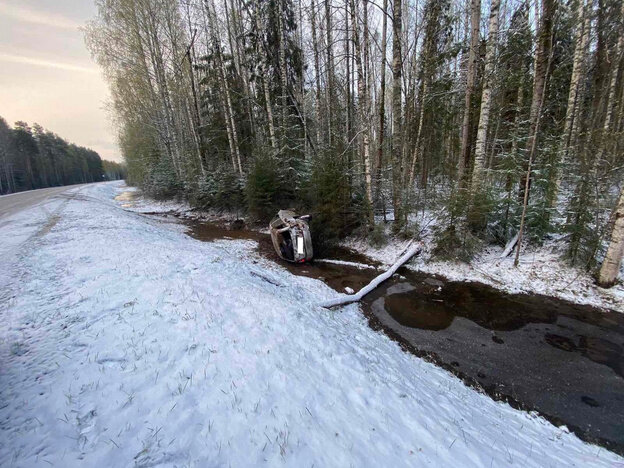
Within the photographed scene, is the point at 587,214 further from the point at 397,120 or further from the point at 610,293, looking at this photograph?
the point at 397,120

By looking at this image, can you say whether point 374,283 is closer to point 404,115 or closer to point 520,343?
point 520,343

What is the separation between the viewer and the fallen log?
5964 mm

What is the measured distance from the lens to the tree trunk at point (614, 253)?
5254 millimetres

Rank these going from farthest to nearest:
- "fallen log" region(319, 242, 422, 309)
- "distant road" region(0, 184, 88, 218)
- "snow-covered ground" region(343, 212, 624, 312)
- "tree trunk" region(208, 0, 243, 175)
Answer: "tree trunk" region(208, 0, 243, 175)
"distant road" region(0, 184, 88, 218)
"fallen log" region(319, 242, 422, 309)
"snow-covered ground" region(343, 212, 624, 312)

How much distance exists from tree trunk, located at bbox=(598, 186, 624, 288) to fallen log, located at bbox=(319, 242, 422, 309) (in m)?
4.20

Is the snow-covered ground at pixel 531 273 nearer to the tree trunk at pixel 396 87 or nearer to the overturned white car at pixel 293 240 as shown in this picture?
the tree trunk at pixel 396 87

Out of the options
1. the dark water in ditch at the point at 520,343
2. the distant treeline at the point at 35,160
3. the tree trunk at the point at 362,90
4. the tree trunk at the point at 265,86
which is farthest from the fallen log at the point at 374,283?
the distant treeline at the point at 35,160

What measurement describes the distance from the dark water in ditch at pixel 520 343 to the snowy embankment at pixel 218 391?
44 centimetres

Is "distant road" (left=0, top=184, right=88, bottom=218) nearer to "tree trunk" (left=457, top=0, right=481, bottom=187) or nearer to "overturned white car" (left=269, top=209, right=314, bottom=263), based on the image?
"overturned white car" (left=269, top=209, right=314, bottom=263)

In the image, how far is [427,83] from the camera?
1075cm

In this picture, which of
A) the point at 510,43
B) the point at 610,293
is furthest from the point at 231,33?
the point at 610,293

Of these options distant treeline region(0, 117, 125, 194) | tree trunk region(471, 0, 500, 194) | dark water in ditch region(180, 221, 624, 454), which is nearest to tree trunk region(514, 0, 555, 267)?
tree trunk region(471, 0, 500, 194)

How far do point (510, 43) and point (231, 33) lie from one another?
45.4 feet

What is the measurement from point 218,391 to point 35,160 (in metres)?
70.7
